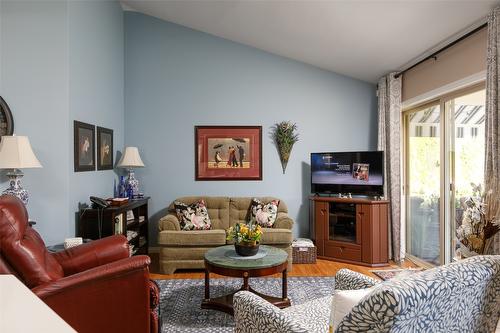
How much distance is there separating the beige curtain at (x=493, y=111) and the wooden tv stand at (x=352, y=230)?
1.79 meters

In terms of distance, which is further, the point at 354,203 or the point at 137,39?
the point at 137,39

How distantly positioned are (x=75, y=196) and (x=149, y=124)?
1869 mm

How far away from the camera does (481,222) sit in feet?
8.80

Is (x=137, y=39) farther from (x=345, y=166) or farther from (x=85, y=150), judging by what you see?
(x=345, y=166)

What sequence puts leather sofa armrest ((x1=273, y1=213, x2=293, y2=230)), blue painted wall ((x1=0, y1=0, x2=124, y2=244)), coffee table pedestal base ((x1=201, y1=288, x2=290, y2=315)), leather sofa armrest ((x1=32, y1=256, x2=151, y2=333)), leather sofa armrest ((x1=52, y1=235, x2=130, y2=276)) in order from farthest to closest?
leather sofa armrest ((x1=273, y1=213, x2=293, y2=230)) → blue painted wall ((x1=0, y1=0, x2=124, y2=244)) → coffee table pedestal base ((x1=201, y1=288, x2=290, y2=315)) → leather sofa armrest ((x1=52, y1=235, x2=130, y2=276)) → leather sofa armrest ((x1=32, y1=256, x2=151, y2=333))

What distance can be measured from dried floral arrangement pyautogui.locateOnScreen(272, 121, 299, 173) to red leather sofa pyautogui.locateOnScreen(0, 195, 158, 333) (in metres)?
3.19

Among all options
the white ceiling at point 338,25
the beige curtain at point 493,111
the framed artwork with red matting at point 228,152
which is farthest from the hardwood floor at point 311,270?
the white ceiling at point 338,25

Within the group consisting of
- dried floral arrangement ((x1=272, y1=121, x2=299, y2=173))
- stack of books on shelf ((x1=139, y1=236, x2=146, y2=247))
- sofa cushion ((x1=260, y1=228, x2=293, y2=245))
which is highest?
dried floral arrangement ((x1=272, y1=121, x2=299, y2=173))

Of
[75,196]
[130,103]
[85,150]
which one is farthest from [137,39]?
[75,196]

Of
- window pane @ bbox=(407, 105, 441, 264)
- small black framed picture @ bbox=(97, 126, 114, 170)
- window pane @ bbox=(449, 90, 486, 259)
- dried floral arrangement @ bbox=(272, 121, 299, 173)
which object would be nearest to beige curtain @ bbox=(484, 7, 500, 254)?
window pane @ bbox=(449, 90, 486, 259)

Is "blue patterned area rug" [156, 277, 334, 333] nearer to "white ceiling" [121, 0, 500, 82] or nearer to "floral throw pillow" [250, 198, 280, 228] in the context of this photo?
"floral throw pillow" [250, 198, 280, 228]

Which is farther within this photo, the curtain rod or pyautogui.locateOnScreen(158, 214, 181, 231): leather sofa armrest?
pyautogui.locateOnScreen(158, 214, 181, 231): leather sofa armrest

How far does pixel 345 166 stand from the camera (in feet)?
15.8

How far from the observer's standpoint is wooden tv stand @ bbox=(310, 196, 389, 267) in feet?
14.9
